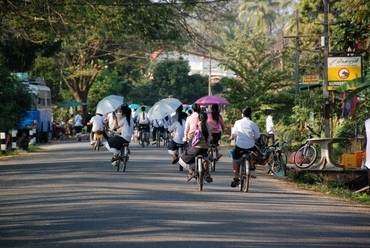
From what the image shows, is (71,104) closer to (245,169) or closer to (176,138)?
(176,138)

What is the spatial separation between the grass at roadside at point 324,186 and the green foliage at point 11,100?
14.1 m

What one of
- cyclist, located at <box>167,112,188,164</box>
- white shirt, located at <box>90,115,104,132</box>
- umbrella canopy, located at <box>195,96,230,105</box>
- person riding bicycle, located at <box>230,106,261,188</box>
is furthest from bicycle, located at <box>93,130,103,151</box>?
person riding bicycle, located at <box>230,106,261,188</box>

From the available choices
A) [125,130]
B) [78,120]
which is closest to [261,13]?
[78,120]

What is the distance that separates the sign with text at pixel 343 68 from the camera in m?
26.2

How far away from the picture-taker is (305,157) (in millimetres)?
24594

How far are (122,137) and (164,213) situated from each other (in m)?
10.4

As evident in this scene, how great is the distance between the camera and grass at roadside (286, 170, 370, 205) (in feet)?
62.5

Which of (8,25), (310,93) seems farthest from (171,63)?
(8,25)

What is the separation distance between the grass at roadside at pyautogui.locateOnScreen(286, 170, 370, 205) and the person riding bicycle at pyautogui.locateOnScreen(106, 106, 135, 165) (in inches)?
183

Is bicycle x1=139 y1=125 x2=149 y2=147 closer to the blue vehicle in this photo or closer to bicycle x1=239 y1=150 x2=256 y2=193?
the blue vehicle

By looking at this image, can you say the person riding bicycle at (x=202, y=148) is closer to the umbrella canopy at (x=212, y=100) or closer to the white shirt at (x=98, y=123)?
the white shirt at (x=98, y=123)

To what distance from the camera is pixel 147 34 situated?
32.1 metres

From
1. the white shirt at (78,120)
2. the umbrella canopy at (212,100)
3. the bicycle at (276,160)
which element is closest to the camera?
the bicycle at (276,160)

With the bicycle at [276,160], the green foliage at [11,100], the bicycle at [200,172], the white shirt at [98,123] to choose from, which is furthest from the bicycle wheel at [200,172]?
the white shirt at [98,123]
